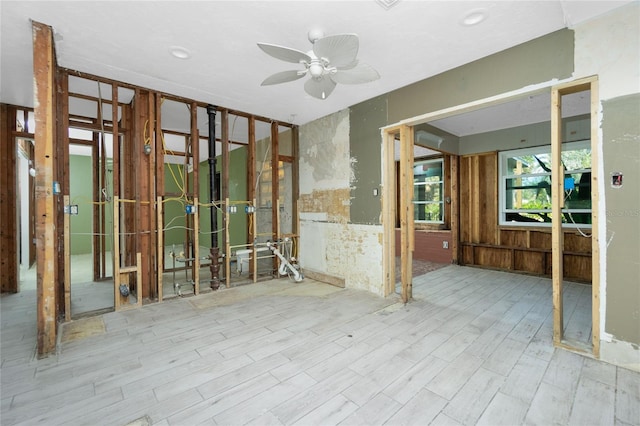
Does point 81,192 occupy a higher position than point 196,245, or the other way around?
point 81,192

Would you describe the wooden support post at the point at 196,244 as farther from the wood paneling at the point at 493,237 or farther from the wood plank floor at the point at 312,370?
the wood paneling at the point at 493,237

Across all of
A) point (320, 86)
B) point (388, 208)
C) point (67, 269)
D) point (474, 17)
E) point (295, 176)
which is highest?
Result: point (474, 17)

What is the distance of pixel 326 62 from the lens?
2.45m

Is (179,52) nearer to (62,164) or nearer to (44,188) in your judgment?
(44,188)

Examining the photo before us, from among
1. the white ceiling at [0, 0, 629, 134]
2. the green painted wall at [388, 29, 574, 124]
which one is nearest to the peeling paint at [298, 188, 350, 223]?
the green painted wall at [388, 29, 574, 124]

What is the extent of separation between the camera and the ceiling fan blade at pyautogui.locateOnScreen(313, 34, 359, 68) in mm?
2078

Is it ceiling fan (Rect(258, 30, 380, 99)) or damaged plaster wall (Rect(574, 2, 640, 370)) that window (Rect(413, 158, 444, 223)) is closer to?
damaged plaster wall (Rect(574, 2, 640, 370))

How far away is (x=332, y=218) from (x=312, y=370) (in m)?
2.92

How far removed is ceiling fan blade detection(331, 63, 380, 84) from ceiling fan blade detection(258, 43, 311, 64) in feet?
1.29

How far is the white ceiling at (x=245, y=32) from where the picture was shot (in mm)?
2309

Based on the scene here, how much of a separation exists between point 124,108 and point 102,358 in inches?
142

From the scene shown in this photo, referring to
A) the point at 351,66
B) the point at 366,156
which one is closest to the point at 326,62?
the point at 351,66

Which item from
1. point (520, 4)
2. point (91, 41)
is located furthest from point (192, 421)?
point (520, 4)

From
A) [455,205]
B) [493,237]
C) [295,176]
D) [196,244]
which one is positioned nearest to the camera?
[196,244]
